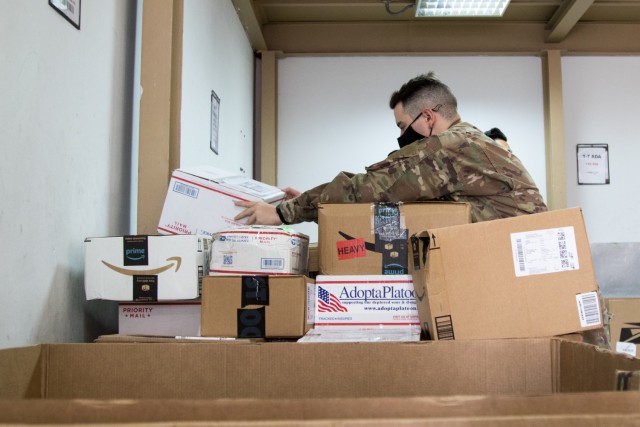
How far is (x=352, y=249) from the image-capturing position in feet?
6.10

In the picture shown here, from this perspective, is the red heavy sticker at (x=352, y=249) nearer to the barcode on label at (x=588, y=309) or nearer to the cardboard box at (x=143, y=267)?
the cardboard box at (x=143, y=267)

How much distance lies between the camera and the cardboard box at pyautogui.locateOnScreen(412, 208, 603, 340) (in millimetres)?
1332

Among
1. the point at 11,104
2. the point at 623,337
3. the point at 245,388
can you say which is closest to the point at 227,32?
the point at 11,104

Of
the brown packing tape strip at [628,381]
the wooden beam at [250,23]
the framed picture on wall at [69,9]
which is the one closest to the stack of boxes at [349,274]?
the framed picture on wall at [69,9]

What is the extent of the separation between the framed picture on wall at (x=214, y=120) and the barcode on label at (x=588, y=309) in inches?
83.9

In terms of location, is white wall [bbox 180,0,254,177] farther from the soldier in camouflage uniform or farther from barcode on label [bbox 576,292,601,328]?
→ barcode on label [bbox 576,292,601,328]

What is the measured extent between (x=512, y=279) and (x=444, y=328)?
0.57 ft

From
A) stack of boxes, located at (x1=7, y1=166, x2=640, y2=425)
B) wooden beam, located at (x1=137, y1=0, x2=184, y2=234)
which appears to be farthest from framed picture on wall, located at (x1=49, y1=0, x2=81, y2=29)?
stack of boxes, located at (x1=7, y1=166, x2=640, y2=425)

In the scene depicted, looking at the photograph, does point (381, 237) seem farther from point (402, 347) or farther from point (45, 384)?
point (45, 384)

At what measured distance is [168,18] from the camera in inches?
92.1

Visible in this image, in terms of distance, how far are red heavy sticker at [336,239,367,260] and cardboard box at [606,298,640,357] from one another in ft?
6.12

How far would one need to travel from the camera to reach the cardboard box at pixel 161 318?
6.15 ft

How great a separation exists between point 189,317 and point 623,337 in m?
2.28

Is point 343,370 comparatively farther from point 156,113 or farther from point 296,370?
point 156,113
